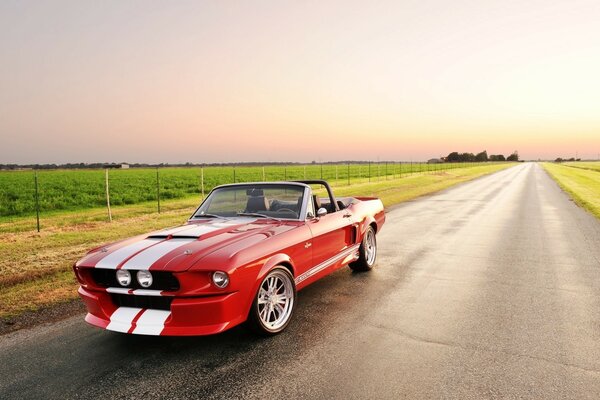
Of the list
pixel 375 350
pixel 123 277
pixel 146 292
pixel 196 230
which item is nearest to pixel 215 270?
pixel 146 292

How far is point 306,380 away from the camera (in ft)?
10.9

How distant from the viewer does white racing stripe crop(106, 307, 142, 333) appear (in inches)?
144

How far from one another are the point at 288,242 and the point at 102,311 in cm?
185

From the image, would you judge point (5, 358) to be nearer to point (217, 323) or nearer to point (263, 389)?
point (217, 323)

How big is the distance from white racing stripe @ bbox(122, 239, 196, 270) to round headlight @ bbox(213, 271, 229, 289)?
550 mm

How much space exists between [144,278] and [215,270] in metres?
0.65

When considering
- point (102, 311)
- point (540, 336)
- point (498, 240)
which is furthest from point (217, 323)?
point (498, 240)

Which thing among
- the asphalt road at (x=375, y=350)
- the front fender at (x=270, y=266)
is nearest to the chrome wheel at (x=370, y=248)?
the asphalt road at (x=375, y=350)

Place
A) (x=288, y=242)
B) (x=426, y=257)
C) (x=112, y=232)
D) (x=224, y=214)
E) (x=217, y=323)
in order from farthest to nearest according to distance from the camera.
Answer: (x=112, y=232) < (x=426, y=257) < (x=224, y=214) < (x=288, y=242) < (x=217, y=323)

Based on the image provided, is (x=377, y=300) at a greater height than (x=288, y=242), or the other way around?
(x=288, y=242)

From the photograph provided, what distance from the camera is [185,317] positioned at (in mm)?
3576

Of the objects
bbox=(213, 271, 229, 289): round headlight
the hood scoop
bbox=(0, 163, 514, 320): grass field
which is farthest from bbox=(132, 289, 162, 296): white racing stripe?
bbox=(0, 163, 514, 320): grass field

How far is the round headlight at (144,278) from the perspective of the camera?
371 centimetres

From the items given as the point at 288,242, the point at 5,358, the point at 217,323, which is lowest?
the point at 5,358
